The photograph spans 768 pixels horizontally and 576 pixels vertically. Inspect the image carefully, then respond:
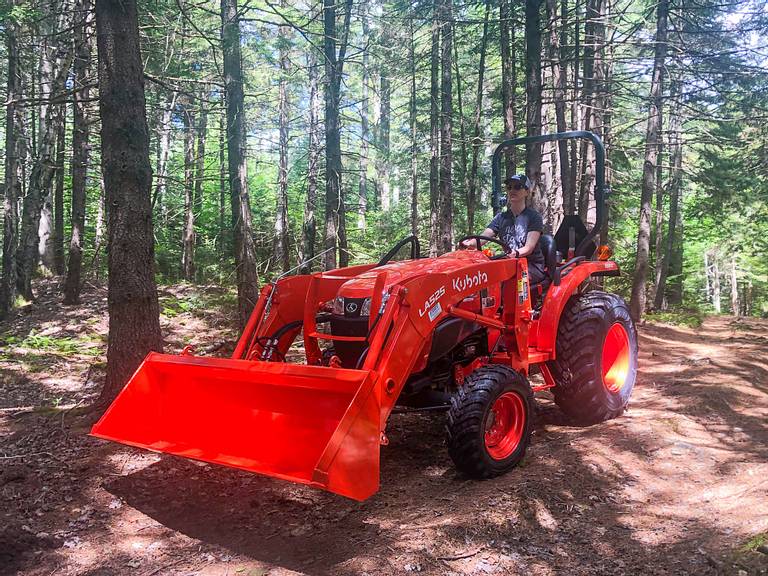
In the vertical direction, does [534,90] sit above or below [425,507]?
above

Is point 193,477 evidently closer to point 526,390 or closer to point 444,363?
point 444,363

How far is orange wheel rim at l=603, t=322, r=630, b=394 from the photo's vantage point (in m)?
6.02

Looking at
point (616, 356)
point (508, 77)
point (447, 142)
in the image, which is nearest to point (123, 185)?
point (616, 356)

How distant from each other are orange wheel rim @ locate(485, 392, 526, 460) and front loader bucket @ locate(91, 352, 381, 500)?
1275 mm

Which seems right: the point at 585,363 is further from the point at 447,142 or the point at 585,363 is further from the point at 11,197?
the point at 11,197

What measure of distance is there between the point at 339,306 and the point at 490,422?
4.71 ft

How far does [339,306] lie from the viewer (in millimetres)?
4430

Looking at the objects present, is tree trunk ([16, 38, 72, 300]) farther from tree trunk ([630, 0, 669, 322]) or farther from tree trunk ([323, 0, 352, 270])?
tree trunk ([630, 0, 669, 322])

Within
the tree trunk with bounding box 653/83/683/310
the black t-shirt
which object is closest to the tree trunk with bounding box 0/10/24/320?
the black t-shirt

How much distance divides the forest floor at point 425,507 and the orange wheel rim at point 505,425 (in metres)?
0.22

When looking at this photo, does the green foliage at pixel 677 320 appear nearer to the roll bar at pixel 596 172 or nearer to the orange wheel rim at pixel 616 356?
the orange wheel rim at pixel 616 356

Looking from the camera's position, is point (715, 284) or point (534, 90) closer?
point (534, 90)

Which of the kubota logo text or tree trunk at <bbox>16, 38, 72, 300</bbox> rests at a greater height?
tree trunk at <bbox>16, 38, 72, 300</bbox>

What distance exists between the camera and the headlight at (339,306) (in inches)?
173
